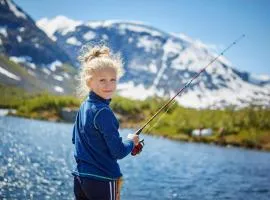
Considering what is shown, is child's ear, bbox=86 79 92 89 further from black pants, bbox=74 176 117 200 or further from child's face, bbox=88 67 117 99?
black pants, bbox=74 176 117 200

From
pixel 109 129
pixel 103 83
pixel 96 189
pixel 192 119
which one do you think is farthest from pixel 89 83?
pixel 192 119

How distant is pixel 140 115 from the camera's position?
19125cm

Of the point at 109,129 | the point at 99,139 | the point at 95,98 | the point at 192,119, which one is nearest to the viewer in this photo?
the point at 109,129

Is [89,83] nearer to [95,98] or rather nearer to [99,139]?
[95,98]

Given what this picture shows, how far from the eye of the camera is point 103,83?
5527mm

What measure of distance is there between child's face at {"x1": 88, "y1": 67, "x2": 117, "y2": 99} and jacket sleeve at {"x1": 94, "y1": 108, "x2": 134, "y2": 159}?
0.28 m

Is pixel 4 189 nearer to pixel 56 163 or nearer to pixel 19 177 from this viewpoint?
pixel 19 177

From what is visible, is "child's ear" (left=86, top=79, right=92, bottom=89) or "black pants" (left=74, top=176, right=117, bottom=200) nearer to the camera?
"black pants" (left=74, top=176, right=117, bottom=200)

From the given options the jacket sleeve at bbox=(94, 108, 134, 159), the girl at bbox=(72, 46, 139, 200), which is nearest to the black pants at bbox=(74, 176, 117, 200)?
the girl at bbox=(72, 46, 139, 200)

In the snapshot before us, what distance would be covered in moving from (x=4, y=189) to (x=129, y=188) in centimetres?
776

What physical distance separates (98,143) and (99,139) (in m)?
0.05

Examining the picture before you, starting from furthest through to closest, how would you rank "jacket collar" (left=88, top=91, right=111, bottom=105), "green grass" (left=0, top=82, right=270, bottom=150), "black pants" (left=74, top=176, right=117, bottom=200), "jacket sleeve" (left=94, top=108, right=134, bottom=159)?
"green grass" (left=0, top=82, right=270, bottom=150) → "jacket collar" (left=88, top=91, right=111, bottom=105) → "black pants" (left=74, top=176, right=117, bottom=200) → "jacket sleeve" (left=94, top=108, right=134, bottom=159)

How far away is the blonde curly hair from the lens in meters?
5.57

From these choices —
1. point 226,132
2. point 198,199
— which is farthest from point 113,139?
→ point 226,132
